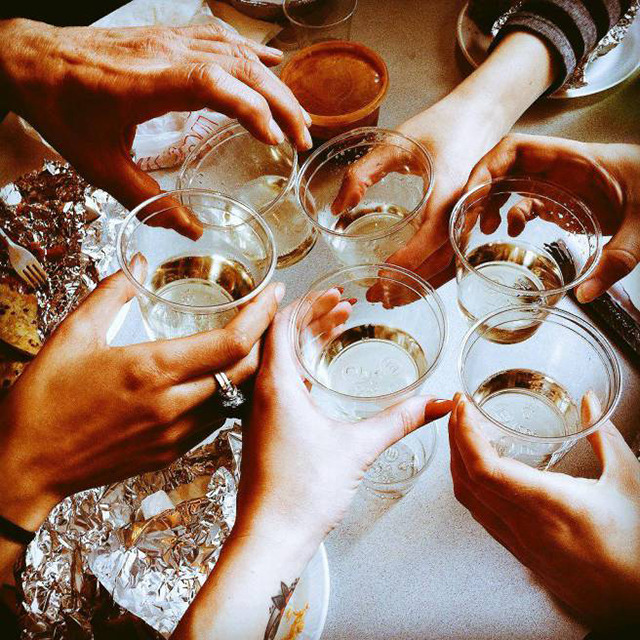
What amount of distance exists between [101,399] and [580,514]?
650 millimetres

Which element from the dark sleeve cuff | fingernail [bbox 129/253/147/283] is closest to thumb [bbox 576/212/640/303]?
the dark sleeve cuff

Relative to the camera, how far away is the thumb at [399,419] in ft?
2.50

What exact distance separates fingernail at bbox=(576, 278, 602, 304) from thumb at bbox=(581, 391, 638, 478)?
0.57ft

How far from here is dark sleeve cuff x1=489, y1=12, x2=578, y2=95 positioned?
116 centimetres

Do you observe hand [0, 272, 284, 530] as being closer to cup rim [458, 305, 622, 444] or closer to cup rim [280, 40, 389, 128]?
cup rim [458, 305, 622, 444]

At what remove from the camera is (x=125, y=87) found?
3.05ft

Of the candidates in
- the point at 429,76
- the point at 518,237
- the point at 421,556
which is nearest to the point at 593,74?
the point at 429,76

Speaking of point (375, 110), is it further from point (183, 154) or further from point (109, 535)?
point (109, 535)

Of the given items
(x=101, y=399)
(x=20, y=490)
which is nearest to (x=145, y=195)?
(x=101, y=399)

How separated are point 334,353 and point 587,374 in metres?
0.38

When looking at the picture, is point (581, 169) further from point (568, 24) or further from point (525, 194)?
point (568, 24)

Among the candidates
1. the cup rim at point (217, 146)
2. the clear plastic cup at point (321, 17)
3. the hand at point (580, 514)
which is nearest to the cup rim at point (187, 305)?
the cup rim at point (217, 146)

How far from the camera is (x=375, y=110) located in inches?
44.0

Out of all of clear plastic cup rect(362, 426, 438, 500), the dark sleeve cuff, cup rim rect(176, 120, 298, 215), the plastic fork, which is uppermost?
the dark sleeve cuff
